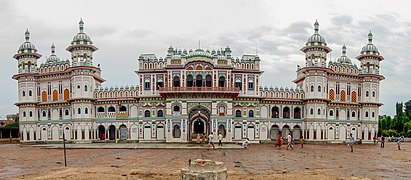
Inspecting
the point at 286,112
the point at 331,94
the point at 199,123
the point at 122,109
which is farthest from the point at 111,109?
the point at 331,94

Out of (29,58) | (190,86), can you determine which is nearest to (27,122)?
(29,58)

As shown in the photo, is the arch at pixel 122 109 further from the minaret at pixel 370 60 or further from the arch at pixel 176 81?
the minaret at pixel 370 60

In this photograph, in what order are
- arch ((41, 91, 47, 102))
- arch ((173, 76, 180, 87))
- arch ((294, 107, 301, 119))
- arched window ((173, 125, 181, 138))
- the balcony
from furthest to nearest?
arch ((41, 91, 47, 102))
arch ((294, 107, 301, 119))
arch ((173, 76, 180, 87))
arched window ((173, 125, 181, 138))
the balcony

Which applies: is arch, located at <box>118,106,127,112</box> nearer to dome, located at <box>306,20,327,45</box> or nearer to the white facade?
the white facade

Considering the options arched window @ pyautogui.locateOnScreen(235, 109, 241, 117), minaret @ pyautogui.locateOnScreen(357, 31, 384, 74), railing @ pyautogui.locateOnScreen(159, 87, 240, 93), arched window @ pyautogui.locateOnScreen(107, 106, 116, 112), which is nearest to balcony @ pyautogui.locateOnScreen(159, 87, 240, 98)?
railing @ pyautogui.locateOnScreen(159, 87, 240, 93)

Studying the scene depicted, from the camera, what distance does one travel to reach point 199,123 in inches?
1924

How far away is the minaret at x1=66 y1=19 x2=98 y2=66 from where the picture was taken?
4828cm

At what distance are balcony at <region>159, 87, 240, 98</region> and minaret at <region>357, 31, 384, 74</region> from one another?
1775 centimetres

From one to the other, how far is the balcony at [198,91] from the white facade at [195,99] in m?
0.15

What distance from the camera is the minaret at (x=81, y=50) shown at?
158 ft

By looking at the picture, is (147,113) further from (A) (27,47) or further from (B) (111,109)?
(A) (27,47)

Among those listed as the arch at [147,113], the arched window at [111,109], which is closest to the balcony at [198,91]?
the arch at [147,113]

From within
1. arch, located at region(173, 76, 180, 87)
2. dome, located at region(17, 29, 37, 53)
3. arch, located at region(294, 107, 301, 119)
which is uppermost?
dome, located at region(17, 29, 37, 53)

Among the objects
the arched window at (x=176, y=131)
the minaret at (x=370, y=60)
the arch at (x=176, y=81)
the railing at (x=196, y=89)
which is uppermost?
the minaret at (x=370, y=60)
